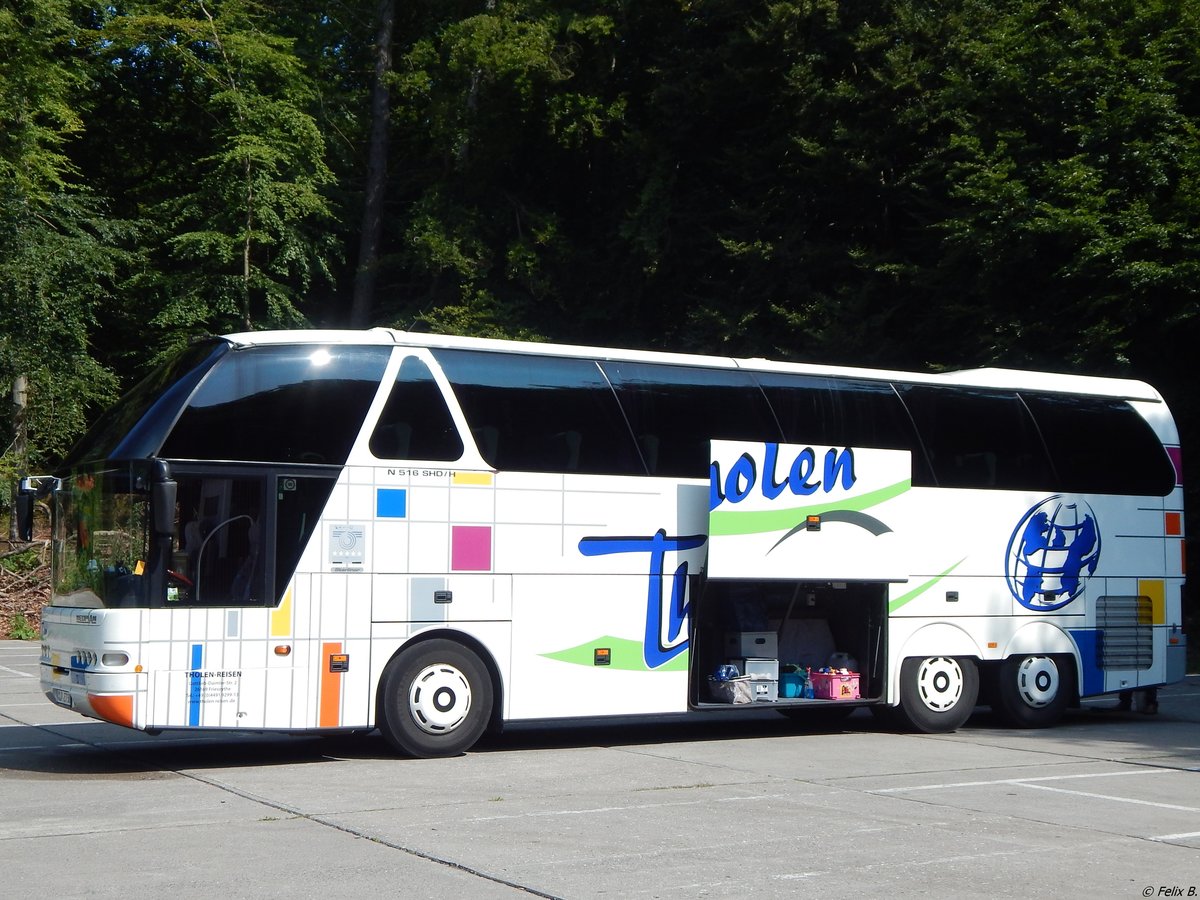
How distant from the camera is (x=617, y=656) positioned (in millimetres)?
13523

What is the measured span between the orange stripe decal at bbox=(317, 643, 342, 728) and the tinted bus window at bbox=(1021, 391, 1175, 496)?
28.0 feet

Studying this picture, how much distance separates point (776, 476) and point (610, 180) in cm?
2427

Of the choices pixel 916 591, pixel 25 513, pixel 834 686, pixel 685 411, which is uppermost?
pixel 685 411

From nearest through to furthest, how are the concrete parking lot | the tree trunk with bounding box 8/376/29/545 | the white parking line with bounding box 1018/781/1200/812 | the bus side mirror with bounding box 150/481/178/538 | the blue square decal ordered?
1. the concrete parking lot
2. the white parking line with bounding box 1018/781/1200/812
3. the bus side mirror with bounding box 150/481/178/538
4. the blue square decal
5. the tree trunk with bounding box 8/376/29/545

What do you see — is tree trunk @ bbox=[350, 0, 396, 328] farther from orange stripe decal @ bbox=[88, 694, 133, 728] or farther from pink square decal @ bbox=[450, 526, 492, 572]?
orange stripe decal @ bbox=[88, 694, 133, 728]

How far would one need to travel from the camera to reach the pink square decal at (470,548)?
12789 millimetres

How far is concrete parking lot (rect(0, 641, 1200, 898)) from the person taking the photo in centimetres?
750

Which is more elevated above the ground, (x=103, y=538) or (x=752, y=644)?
(x=103, y=538)

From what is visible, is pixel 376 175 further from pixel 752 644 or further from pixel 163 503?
pixel 163 503

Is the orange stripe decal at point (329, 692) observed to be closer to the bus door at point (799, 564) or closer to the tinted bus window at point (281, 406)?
the tinted bus window at point (281, 406)

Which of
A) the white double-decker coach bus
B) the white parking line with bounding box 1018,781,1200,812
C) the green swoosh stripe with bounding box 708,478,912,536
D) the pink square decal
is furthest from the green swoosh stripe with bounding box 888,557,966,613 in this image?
the pink square decal

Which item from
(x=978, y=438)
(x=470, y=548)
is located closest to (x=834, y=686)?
(x=978, y=438)

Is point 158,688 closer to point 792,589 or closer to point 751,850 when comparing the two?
point 751,850

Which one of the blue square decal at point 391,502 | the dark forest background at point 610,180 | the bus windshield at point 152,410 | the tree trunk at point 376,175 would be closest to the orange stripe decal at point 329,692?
the blue square decal at point 391,502
